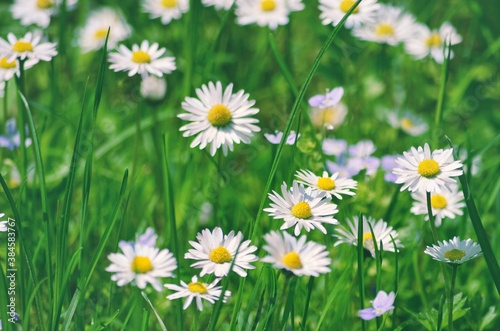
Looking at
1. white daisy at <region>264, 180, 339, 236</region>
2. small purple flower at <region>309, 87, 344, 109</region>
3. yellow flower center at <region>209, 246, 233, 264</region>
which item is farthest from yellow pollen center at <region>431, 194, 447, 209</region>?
yellow flower center at <region>209, 246, 233, 264</region>

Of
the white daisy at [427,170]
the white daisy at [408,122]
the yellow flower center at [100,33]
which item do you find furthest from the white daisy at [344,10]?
the yellow flower center at [100,33]

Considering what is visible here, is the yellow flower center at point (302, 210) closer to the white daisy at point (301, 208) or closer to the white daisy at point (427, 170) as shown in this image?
the white daisy at point (301, 208)

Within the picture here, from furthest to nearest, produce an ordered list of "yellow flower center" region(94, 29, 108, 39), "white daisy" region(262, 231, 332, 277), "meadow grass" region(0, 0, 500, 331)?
"yellow flower center" region(94, 29, 108, 39) → "meadow grass" region(0, 0, 500, 331) → "white daisy" region(262, 231, 332, 277)

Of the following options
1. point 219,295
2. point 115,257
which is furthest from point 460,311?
point 115,257

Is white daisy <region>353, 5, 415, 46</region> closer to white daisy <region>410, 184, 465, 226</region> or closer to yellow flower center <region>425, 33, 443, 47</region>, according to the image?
yellow flower center <region>425, 33, 443, 47</region>

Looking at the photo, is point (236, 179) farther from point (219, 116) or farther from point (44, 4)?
Answer: point (44, 4)

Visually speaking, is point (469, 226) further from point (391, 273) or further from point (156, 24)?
point (156, 24)
